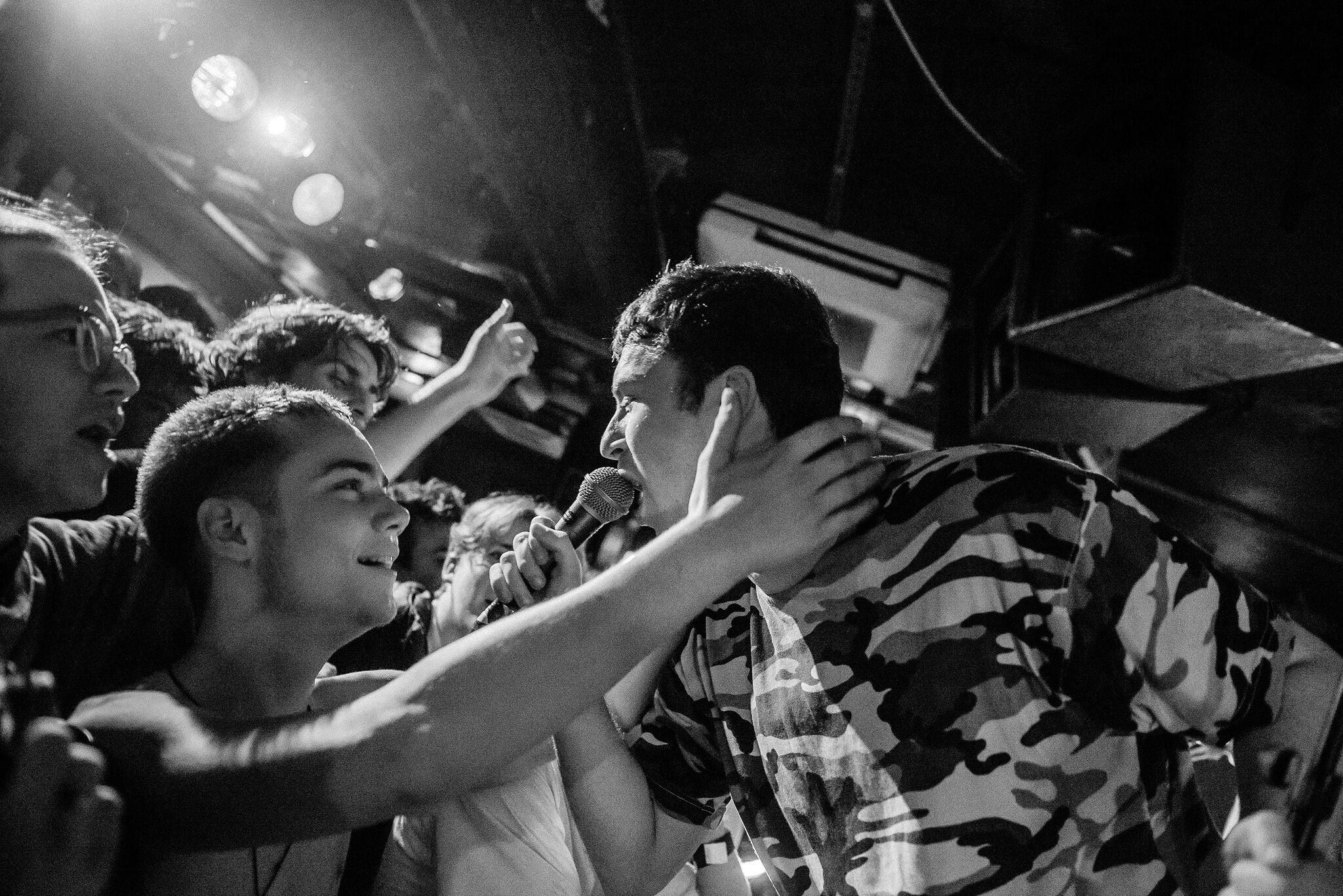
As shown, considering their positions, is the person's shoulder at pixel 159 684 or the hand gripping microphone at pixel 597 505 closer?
the person's shoulder at pixel 159 684

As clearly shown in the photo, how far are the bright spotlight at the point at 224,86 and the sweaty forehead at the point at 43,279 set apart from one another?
A: 225 cm

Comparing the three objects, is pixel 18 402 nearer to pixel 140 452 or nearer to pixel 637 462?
pixel 140 452

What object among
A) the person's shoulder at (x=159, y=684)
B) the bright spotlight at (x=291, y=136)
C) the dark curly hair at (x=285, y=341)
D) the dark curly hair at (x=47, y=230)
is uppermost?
the bright spotlight at (x=291, y=136)

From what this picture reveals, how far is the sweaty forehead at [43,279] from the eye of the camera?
4.95 feet

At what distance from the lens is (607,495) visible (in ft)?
6.00

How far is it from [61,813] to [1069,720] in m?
1.31

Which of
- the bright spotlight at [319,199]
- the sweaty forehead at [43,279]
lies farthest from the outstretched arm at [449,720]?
the bright spotlight at [319,199]

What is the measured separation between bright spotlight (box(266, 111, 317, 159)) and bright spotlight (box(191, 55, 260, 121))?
0.14 meters

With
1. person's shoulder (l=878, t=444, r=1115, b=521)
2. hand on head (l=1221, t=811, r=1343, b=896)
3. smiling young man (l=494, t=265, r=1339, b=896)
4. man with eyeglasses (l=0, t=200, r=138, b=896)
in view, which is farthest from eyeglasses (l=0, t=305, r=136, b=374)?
hand on head (l=1221, t=811, r=1343, b=896)

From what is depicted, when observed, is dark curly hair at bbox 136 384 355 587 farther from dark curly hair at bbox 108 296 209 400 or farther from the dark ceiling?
the dark ceiling

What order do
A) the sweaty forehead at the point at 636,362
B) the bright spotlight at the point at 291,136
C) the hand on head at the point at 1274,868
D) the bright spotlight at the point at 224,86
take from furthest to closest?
the bright spotlight at the point at 291,136 → the bright spotlight at the point at 224,86 → the sweaty forehead at the point at 636,362 → the hand on head at the point at 1274,868

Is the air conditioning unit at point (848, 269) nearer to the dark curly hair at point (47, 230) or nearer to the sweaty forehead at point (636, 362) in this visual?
the sweaty forehead at point (636, 362)

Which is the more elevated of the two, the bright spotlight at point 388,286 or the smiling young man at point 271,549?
the bright spotlight at point 388,286

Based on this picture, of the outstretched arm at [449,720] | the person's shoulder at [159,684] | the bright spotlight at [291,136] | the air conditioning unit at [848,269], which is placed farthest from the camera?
the air conditioning unit at [848,269]
